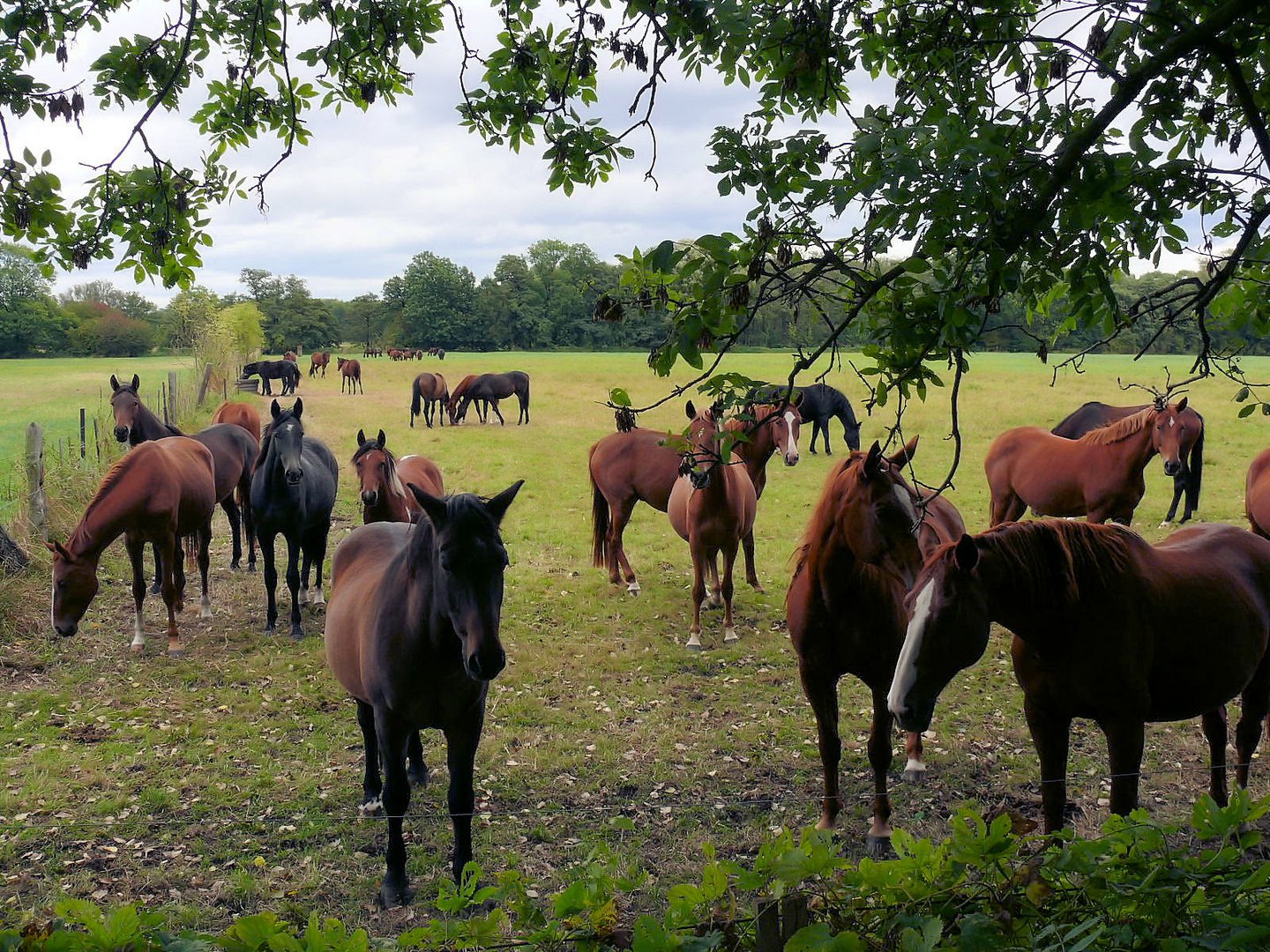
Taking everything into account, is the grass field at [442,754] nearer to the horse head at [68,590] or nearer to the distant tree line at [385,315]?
the horse head at [68,590]

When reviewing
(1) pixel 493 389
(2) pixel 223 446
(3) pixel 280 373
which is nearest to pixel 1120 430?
(2) pixel 223 446

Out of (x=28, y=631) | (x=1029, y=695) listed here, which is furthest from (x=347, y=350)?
(x=1029, y=695)

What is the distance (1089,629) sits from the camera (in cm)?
333

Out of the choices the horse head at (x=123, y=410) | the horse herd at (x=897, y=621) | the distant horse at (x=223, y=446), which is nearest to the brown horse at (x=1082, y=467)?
the horse herd at (x=897, y=621)

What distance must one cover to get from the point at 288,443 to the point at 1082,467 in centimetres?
857

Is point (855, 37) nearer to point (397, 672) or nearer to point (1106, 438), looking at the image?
point (397, 672)

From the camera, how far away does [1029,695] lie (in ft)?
11.6

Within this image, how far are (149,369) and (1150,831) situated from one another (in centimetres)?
5802

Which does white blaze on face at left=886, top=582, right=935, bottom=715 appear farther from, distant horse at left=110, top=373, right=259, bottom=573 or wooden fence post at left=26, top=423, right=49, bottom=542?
wooden fence post at left=26, top=423, right=49, bottom=542

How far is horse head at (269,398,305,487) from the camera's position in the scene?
7.95 metres

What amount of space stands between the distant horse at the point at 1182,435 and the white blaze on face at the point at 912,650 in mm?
8968

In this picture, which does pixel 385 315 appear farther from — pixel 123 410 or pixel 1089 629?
pixel 1089 629

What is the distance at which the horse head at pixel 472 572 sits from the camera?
130 inches

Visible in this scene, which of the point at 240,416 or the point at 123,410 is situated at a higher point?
the point at 123,410
